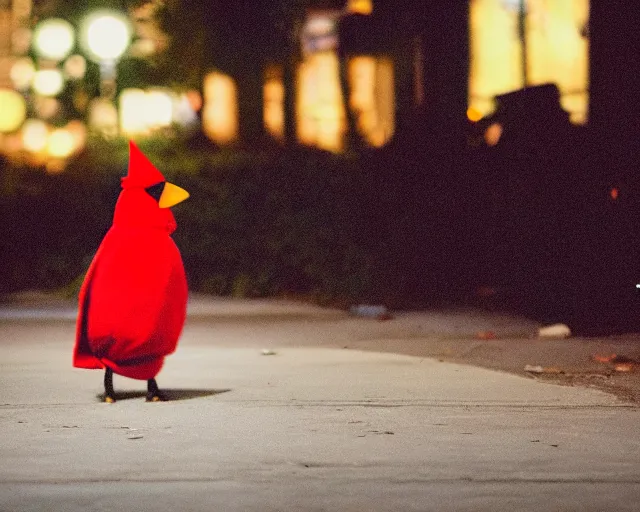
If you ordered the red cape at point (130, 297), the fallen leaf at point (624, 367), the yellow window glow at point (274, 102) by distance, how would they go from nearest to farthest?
1. the red cape at point (130, 297)
2. the fallen leaf at point (624, 367)
3. the yellow window glow at point (274, 102)

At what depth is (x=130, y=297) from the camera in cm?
797

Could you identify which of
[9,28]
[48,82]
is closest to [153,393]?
[48,82]

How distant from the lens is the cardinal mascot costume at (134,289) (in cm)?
798

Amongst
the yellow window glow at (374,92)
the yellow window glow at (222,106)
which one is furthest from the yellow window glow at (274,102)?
the yellow window glow at (374,92)

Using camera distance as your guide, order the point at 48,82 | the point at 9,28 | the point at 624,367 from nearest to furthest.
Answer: the point at 624,367 < the point at 48,82 < the point at 9,28

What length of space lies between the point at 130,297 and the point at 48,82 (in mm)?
17435

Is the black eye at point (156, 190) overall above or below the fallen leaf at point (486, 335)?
above

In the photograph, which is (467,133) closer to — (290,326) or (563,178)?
(563,178)

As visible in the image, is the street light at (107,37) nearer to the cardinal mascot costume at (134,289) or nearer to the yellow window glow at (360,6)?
the yellow window glow at (360,6)

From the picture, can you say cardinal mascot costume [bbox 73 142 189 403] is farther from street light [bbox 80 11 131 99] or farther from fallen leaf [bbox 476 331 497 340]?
street light [bbox 80 11 131 99]

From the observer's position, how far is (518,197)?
14.9 metres

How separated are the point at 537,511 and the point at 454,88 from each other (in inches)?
680

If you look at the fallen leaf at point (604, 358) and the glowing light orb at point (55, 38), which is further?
the glowing light orb at point (55, 38)

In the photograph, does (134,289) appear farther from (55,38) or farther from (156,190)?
(55,38)
